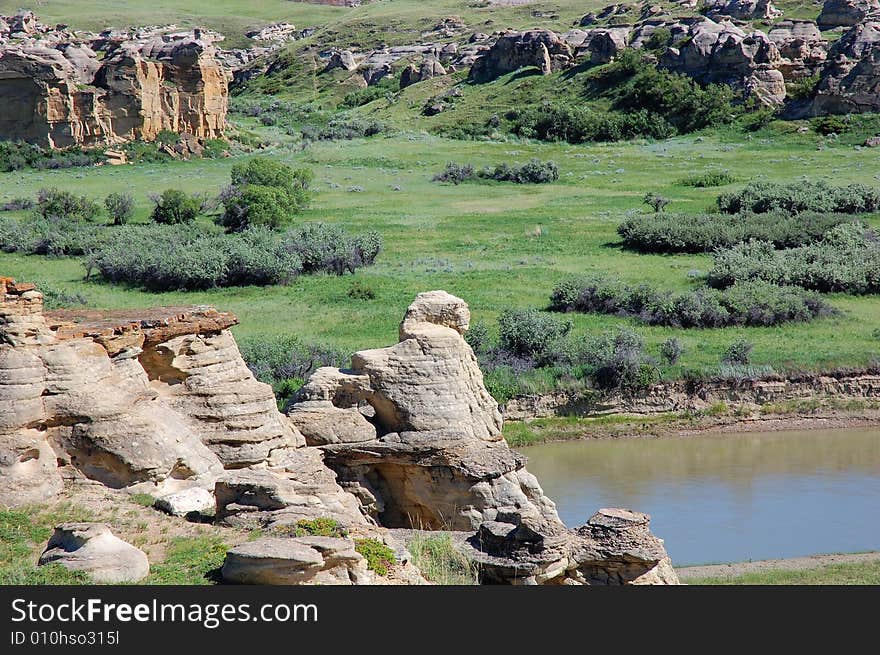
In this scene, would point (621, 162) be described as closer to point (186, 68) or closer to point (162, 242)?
point (186, 68)

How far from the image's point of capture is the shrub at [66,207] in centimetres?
5269

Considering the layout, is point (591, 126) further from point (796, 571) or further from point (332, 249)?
point (796, 571)

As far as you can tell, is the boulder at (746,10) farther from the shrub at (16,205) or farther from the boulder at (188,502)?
the boulder at (188,502)

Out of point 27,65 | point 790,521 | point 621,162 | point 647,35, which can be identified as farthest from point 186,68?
point 790,521

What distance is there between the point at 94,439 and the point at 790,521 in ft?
47.5

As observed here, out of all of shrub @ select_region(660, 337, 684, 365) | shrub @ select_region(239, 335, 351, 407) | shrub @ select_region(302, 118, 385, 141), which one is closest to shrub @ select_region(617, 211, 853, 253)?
shrub @ select_region(660, 337, 684, 365)

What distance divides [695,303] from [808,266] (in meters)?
6.85

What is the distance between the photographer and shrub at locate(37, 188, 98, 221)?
52.7 meters

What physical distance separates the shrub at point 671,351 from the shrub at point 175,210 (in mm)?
26895

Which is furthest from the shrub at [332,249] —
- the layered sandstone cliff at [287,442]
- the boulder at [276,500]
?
the boulder at [276,500]

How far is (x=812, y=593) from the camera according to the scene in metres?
11.9

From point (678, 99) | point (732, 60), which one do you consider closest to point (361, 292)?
point (678, 99)

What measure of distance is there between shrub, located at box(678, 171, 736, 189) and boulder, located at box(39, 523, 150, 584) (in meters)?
53.7

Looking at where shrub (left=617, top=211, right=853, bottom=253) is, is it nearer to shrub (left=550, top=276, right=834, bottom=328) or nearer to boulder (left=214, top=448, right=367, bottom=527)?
shrub (left=550, top=276, right=834, bottom=328)
